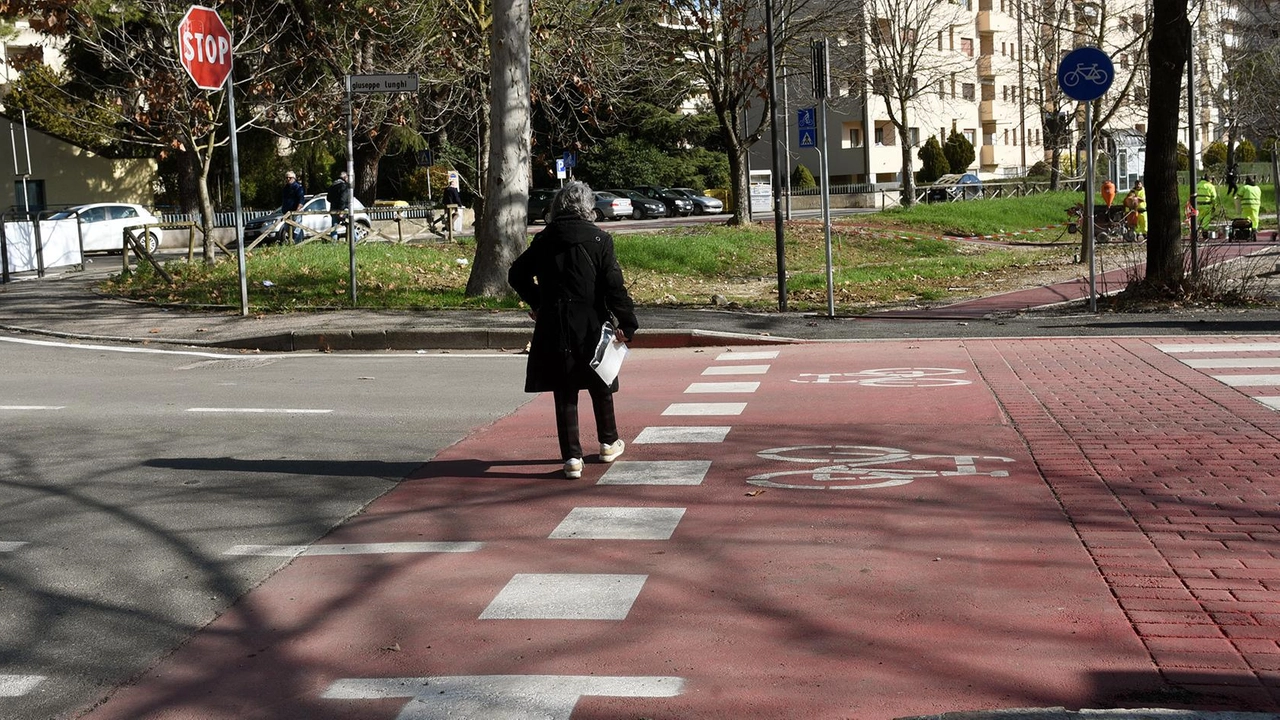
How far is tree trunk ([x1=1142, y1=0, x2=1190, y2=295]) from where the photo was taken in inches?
650

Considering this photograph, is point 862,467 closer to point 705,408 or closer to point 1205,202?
point 705,408

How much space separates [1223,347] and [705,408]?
220 inches

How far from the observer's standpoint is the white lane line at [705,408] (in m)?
10.4

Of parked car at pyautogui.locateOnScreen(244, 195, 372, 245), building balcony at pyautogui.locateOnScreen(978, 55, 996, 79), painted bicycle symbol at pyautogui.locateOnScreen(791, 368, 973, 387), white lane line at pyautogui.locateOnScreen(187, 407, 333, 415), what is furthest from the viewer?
building balcony at pyautogui.locateOnScreen(978, 55, 996, 79)

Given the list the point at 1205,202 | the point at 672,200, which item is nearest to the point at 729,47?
the point at 1205,202

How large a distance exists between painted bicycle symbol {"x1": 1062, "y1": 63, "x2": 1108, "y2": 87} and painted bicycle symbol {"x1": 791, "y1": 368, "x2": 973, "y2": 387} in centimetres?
537

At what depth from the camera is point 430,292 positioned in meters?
19.7

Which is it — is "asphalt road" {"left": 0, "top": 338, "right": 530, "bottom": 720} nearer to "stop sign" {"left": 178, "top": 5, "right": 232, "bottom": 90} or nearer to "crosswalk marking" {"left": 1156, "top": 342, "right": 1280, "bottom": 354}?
"stop sign" {"left": 178, "top": 5, "right": 232, "bottom": 90}

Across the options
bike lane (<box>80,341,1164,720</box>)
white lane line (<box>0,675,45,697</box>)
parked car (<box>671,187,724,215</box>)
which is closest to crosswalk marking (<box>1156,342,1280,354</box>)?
bike lane (<box>80,341,1164,720</box>)

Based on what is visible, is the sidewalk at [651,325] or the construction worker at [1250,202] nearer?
the sidewalk at [651,325]

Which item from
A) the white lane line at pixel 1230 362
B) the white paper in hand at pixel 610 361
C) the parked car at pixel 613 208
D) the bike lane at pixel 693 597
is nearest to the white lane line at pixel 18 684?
the bike lane at pixel 693 597

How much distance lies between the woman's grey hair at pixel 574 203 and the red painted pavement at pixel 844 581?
155 cm

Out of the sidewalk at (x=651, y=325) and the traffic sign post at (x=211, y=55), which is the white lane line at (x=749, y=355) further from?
the traffic sign post at (x=211, y=55)

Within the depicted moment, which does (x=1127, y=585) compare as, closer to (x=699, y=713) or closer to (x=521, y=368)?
(x=699, y=713)
